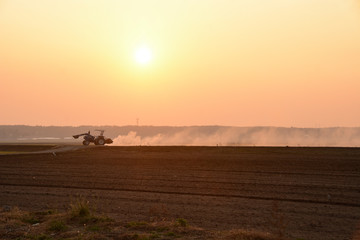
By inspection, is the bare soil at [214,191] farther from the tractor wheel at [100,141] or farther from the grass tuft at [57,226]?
the tractor wheel at [100,141]

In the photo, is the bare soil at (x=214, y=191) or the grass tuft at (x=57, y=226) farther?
the bare soil at (x=214, y=191)

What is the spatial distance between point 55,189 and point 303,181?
14475mm

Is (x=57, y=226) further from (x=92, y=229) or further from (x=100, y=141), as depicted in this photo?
(x=100, y=141)

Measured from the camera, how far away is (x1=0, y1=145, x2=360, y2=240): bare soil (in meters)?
15.0

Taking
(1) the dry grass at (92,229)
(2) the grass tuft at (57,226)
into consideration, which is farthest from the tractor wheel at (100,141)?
(2) the grass tuft at (57,226)

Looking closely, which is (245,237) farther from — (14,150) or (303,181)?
(14,150)

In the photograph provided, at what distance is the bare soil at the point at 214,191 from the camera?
49.2ft

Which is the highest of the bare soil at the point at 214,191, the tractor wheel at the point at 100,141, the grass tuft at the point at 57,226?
the tractor wheel at the point at 100,141

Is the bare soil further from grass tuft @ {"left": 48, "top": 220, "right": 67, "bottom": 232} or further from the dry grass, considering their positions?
grass tuft @ {"left": 48, "top": 220, "right": 67, "bottom": 232}

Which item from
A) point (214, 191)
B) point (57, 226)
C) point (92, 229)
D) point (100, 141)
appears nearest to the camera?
point (92, 229)

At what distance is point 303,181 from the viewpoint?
24531 millimetres

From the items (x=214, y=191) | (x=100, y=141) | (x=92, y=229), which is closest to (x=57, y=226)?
(x=92, y=229)

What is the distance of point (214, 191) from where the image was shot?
70.0 ft

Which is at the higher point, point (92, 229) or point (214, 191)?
point (214, 191)
